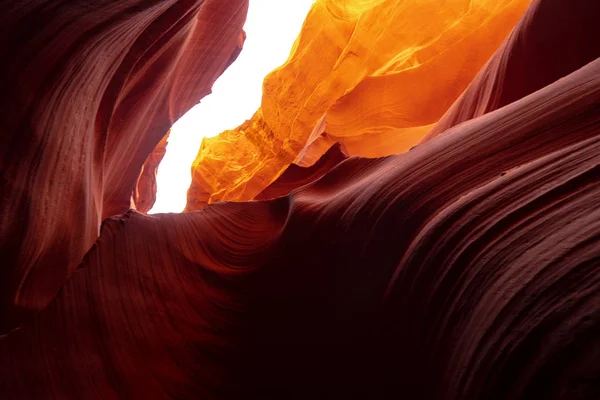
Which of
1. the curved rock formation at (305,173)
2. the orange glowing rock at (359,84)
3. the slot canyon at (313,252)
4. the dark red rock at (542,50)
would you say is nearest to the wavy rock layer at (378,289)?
the slot canyon at (313,252)

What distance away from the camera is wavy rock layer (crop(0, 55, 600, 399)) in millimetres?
941

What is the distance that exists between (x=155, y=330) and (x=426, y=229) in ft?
5.14

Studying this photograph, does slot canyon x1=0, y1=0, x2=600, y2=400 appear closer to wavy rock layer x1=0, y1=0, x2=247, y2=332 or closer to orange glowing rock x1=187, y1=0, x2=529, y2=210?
wavy rock layer x1=0, y1=0, x2=247, y2=332

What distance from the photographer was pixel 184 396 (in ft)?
6.38

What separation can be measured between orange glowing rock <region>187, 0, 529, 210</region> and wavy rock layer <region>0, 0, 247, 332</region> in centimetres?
290

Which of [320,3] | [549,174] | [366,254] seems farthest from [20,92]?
[320,3]

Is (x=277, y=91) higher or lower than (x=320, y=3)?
lower

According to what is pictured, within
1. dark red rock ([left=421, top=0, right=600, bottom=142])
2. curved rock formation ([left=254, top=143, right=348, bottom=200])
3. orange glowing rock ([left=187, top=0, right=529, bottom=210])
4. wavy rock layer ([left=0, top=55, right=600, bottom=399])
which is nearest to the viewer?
wavy rock layer ([left=0, top=55, right=600, bottom=399])

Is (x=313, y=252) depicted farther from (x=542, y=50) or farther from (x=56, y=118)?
(x=542, y=50)

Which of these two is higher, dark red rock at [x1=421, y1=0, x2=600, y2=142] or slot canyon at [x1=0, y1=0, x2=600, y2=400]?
dark red rock at [x1=421, y1=0, x2=600, y2=142]

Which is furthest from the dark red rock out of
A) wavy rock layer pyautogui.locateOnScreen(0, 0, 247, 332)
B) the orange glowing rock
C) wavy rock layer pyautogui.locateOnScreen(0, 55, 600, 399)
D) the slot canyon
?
wavy rock layer pyautogui.locateOnScreen(0, 0, 247, 332)

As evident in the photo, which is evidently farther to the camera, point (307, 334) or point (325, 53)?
point (325, 53)

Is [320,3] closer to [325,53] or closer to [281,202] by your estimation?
[325,53]

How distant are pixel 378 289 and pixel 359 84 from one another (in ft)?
15.9
